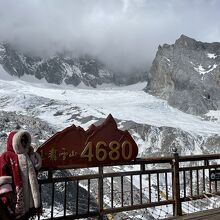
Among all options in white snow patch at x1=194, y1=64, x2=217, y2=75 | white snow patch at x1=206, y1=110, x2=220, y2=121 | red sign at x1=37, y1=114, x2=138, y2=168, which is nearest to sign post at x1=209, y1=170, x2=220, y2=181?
red sign at x1=37, y1=114, x2=138, y2=168

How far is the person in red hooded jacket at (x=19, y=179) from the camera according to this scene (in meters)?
4.77

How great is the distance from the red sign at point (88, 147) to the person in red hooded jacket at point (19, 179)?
0.54m

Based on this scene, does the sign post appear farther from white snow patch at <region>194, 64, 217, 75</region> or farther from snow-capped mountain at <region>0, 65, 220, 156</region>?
white snow patch at <region>194, 64, 217, 75</region>

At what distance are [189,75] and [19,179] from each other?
115 metres

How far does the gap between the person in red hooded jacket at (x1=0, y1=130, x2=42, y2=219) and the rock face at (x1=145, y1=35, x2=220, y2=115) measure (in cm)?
9845

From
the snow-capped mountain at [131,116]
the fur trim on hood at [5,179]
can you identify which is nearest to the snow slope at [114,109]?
the snow-capped mountain at [131,116]

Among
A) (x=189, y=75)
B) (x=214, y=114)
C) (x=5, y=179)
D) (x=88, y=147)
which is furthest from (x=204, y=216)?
(x=189, y=75)

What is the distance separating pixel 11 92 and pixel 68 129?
3289 inches

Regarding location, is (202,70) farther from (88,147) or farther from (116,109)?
(88,147)

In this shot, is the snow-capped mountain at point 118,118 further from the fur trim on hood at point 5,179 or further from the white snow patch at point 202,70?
the fur trim on hood at point 5,179

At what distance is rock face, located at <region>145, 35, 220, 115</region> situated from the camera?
106 meters

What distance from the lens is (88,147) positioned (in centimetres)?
605

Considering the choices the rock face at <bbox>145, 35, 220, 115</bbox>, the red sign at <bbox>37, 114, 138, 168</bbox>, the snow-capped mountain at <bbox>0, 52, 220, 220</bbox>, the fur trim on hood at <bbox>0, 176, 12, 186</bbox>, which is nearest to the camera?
the fur trim on hood at <bbox>0, 176, 12, 186</bbox>

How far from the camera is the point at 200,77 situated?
373ft
